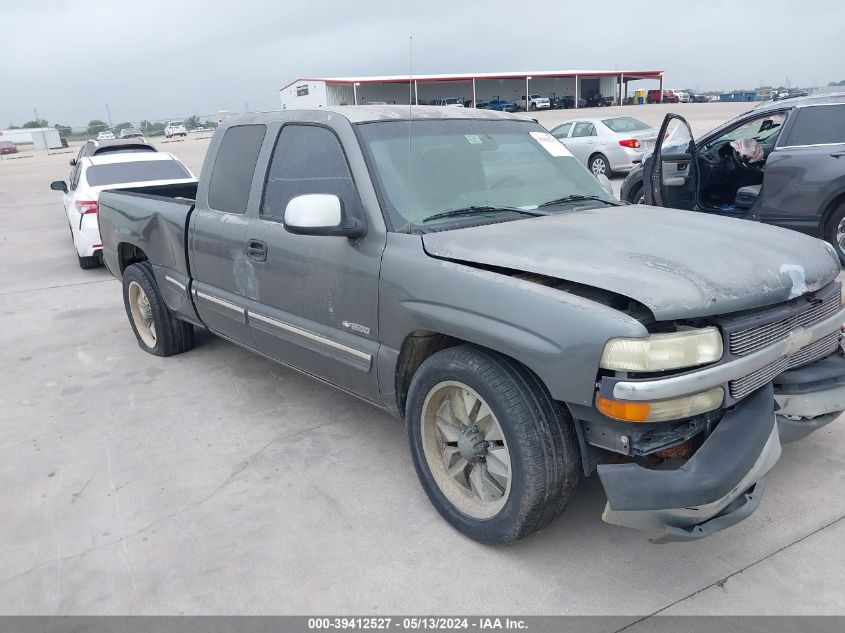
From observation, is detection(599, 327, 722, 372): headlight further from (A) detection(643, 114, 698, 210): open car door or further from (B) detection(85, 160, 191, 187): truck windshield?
(B) detection(85, 160, 191, 187): truck windshield

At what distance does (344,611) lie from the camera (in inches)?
106

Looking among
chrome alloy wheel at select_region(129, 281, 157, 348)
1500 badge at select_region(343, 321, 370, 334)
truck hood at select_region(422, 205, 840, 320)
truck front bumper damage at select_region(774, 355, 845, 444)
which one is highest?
truck hood at select_region(422, 205, 840, 320)

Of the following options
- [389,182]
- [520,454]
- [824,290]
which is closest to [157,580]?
[520,454]

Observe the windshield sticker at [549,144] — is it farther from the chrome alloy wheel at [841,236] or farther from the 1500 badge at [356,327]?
the chrome alloy wheel at [841,236]

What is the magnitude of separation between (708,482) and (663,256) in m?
0.87

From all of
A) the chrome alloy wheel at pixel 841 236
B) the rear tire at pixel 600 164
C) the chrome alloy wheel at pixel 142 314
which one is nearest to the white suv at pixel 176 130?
the rear tire at pixel 600 164

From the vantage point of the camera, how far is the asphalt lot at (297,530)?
275 cm

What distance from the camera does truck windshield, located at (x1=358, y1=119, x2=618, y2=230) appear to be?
11.2ft

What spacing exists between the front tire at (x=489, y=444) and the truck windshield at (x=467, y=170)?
0.81 m

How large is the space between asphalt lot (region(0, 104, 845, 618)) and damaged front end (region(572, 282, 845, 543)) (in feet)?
1.44

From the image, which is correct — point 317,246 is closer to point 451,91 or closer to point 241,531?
point 241,531

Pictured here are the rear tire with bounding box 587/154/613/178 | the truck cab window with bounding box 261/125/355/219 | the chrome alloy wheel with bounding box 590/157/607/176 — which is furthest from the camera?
the chrome alloy wheel with bounding box 590/157/607/176

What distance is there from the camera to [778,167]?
23.0 feet

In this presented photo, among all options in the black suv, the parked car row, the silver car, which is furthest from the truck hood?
the parked car row
